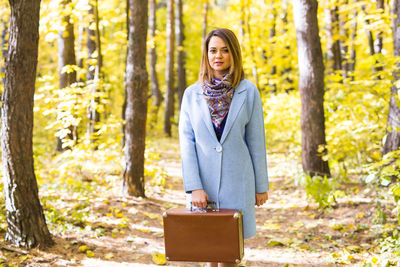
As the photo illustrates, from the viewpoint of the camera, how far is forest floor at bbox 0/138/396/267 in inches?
161

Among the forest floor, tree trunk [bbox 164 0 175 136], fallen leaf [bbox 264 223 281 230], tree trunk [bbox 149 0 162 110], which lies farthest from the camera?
tree trunk [bbox 164 0 175 136]

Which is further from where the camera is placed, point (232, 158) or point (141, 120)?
point (141, 120)

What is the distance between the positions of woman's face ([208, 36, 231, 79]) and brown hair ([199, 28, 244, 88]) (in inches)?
1.1

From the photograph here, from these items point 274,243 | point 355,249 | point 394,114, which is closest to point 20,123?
point 274,243

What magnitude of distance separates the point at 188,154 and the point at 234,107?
1.56ft

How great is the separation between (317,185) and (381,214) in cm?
136

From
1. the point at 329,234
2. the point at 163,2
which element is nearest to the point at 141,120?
the point at 329,234

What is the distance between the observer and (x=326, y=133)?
7.24m

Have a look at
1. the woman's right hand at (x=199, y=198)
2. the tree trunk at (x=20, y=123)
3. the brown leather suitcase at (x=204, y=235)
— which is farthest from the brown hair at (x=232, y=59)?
the tree trunk at (x=20, y=123)

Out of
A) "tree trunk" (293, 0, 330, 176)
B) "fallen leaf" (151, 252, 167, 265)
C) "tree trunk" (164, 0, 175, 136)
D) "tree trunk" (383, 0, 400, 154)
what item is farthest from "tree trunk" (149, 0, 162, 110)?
"fallen leaf" (151, 252, 167, 265)

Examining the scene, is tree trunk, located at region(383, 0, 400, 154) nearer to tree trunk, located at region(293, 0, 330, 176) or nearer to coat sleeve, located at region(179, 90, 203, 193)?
tree trunk, located at region(293, 0, 330, 176)

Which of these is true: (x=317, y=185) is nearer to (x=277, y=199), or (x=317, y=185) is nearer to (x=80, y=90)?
(x=277, y=199)

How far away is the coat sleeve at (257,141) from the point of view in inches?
104

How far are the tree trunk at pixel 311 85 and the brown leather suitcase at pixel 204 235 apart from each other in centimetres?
481
